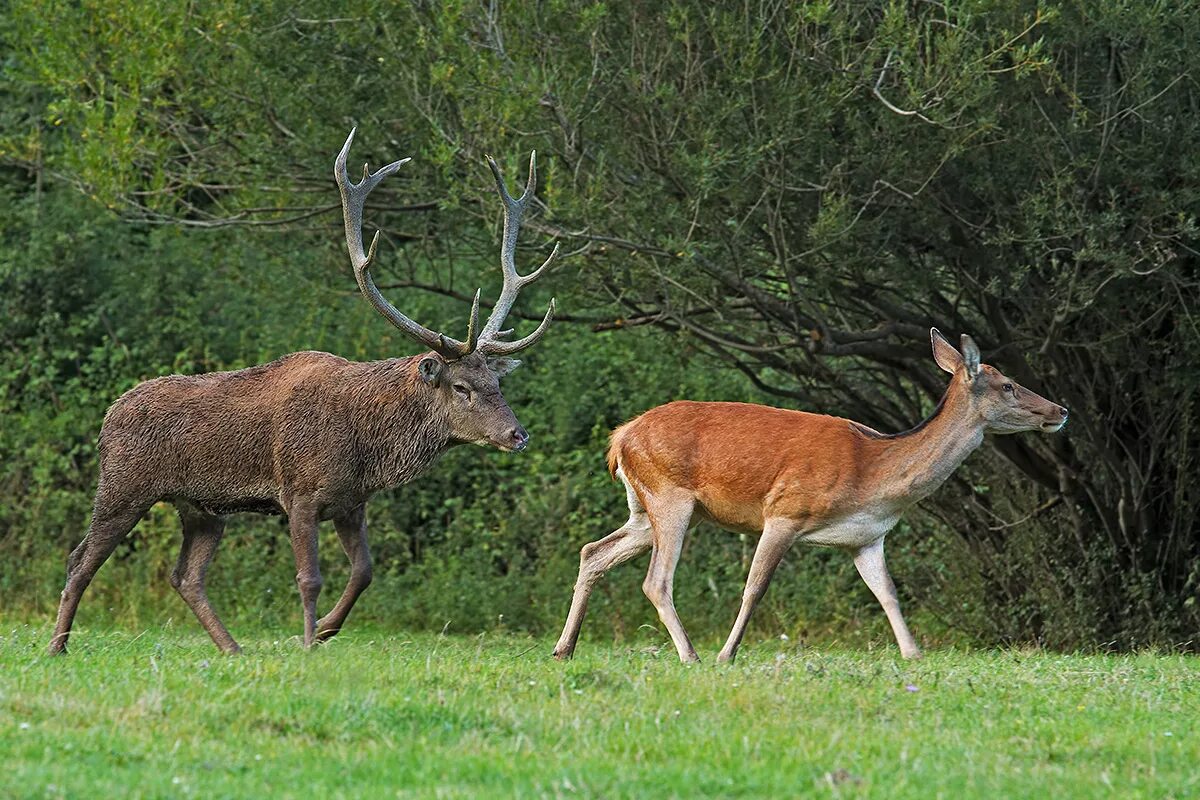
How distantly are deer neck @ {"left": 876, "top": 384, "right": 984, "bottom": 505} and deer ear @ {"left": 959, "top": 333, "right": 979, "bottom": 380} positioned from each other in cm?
12

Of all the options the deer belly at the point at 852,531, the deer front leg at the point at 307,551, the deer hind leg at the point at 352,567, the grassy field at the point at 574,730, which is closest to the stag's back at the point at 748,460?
the deer belly at the point at 852,531

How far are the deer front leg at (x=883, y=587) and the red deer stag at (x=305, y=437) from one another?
2.09 metres

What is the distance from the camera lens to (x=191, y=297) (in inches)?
748

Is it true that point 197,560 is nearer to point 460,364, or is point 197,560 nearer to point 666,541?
point 460,364

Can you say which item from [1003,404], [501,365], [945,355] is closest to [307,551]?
[501,365]

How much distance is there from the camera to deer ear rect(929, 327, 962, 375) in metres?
11.2

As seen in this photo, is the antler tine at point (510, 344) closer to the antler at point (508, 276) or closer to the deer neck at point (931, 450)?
the antler at point (508, 276)

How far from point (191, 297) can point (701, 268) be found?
8.34 meters

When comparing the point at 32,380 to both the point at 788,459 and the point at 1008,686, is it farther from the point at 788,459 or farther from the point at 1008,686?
the point at 1008,686

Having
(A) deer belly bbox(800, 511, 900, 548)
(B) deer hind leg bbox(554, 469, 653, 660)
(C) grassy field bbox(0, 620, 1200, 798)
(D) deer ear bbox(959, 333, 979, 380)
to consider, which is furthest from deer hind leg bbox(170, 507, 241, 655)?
(D) deer ear bbox(959, 333, 979, 380)

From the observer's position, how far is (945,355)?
11.3m

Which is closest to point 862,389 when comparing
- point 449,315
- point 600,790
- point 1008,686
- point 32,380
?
point 449,315

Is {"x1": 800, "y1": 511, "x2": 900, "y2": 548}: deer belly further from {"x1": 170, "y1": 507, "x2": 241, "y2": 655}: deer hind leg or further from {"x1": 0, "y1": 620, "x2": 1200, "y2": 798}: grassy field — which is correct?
{"x1": 170, "y1": 507, "x2": 241, "y2": 655}: deer hind leg

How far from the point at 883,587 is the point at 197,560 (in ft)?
13.1
